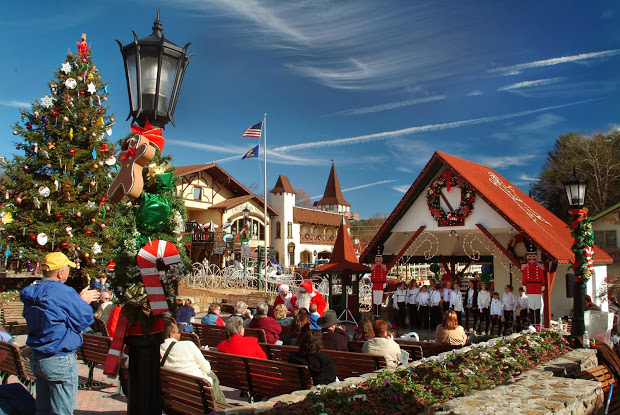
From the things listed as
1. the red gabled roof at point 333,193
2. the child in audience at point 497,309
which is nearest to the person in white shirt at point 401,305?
the child in audience at point 497,309

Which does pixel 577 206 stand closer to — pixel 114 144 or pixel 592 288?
pixel 592 288

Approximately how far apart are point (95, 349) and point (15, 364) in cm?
141

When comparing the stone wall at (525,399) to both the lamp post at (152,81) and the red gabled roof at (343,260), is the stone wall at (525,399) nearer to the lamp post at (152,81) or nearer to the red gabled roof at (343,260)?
the lamp post at (152,81)

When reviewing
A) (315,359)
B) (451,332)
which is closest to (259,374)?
(315,359)

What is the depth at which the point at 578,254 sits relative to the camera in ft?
35.7

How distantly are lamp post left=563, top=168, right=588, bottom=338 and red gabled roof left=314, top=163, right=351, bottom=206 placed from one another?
67867mm

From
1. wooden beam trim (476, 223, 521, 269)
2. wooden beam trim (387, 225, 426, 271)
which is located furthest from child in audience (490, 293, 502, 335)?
wooden beam trim (387, 225, 426, 271)

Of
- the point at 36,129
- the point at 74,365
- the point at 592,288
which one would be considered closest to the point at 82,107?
the point at 36,129

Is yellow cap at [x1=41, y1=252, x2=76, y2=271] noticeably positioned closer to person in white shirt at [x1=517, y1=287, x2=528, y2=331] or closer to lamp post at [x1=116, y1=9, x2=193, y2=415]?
lamp post at [x1=116, y1=9, x2=193, y2=415]

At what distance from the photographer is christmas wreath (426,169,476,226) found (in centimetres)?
1633

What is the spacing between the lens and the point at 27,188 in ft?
59.1

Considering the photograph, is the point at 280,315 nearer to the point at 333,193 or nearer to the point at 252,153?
the point at 252,153

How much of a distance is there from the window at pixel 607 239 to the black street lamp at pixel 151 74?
3545 cm

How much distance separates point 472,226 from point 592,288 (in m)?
6.19
